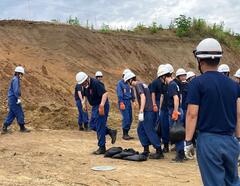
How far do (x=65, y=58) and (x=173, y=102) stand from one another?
14830 millimetres

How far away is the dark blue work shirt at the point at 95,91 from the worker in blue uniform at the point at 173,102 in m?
1.39

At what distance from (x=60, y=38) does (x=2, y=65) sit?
558cm

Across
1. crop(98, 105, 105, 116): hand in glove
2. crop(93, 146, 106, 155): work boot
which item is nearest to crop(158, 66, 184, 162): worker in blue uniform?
crop(98, 105, 105, 116): hand in glove

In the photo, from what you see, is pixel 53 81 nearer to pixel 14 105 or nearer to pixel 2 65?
pixel 2 65

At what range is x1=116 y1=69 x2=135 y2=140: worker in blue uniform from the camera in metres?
15.7

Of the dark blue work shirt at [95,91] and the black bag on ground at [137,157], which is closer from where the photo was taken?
the black bag on ground at [137,157]

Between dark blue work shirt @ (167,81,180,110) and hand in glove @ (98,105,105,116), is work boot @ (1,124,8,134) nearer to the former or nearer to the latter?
hand in glove @ (98,105,105,116)

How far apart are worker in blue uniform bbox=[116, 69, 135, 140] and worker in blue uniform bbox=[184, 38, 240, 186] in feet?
32.8

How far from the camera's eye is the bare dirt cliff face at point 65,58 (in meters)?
20.0

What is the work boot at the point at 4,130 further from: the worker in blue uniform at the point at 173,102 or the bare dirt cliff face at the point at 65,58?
the worker in blue uniform at the point at 173,102

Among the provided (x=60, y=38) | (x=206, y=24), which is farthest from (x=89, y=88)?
(x=206, y=24)

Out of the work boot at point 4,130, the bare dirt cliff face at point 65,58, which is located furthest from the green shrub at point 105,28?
the work boot at point 4,130

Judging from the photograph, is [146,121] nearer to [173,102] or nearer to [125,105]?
[173,102]

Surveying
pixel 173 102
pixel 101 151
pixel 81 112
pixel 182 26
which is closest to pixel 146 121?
pixel 173 102
